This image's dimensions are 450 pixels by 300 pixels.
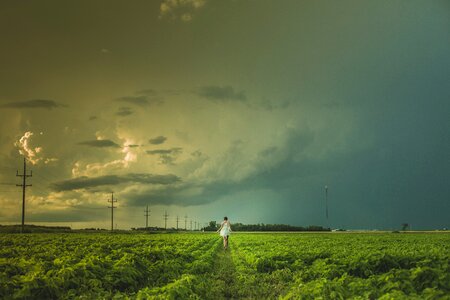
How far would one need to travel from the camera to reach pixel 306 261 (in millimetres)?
22078

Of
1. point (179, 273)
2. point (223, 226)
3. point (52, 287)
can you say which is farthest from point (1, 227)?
point (52, 287)

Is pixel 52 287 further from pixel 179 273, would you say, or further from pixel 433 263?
pixel 433 263

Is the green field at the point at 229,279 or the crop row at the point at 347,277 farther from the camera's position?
the green field at the point at 229,279

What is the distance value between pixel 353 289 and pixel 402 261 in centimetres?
1046

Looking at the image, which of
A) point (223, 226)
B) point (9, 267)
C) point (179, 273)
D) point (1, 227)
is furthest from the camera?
point (1, 227)

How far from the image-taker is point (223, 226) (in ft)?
136

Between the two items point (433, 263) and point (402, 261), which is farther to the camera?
point (402, 261)

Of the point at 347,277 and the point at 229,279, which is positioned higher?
the point at 347,277

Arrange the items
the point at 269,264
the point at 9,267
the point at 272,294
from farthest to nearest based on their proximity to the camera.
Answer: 1. the point at 269,264
2. the point at 272,294
3. the point at 9,267

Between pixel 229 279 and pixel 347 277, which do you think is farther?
pixel 229 279

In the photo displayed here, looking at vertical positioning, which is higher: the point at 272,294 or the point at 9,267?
the point at 9,267

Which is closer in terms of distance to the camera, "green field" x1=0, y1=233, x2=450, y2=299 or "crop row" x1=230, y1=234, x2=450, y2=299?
"crop row" x1=230, y1=234, x2=450, y2=299

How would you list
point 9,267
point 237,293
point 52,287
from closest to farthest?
1. point 52,287
2. point 9,267
3. point 237,293

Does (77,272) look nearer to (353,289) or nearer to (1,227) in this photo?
(353,289)
